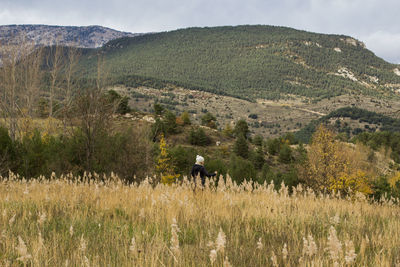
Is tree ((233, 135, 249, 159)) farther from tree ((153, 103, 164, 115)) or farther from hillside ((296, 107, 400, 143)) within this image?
hillside ((296, 107, 400, 143))

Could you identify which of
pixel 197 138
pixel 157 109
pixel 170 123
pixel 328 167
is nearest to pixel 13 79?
pixel 328 167

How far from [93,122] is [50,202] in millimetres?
14219

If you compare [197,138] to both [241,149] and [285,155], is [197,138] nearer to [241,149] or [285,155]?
[241,149]

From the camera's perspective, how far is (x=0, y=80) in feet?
102

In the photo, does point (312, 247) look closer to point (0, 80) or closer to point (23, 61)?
point (0, 80)

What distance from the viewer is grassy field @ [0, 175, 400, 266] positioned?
100 inches

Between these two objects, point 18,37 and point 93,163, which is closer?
point 93,163

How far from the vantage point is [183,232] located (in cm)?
375

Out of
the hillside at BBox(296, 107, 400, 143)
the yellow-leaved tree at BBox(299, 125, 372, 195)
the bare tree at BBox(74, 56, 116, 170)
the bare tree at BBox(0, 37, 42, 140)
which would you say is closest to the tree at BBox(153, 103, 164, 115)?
the bare tree at BBox(0, 37, 42, 140)

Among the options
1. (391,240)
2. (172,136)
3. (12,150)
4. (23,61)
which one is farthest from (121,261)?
(172,136)

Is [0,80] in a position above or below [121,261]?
above

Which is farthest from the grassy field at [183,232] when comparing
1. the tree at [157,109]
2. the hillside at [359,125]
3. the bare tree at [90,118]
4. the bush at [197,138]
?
the hillside at [359,125]

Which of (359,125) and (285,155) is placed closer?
(285,155)

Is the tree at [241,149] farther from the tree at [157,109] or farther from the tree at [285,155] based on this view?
the tree at [157,109]
